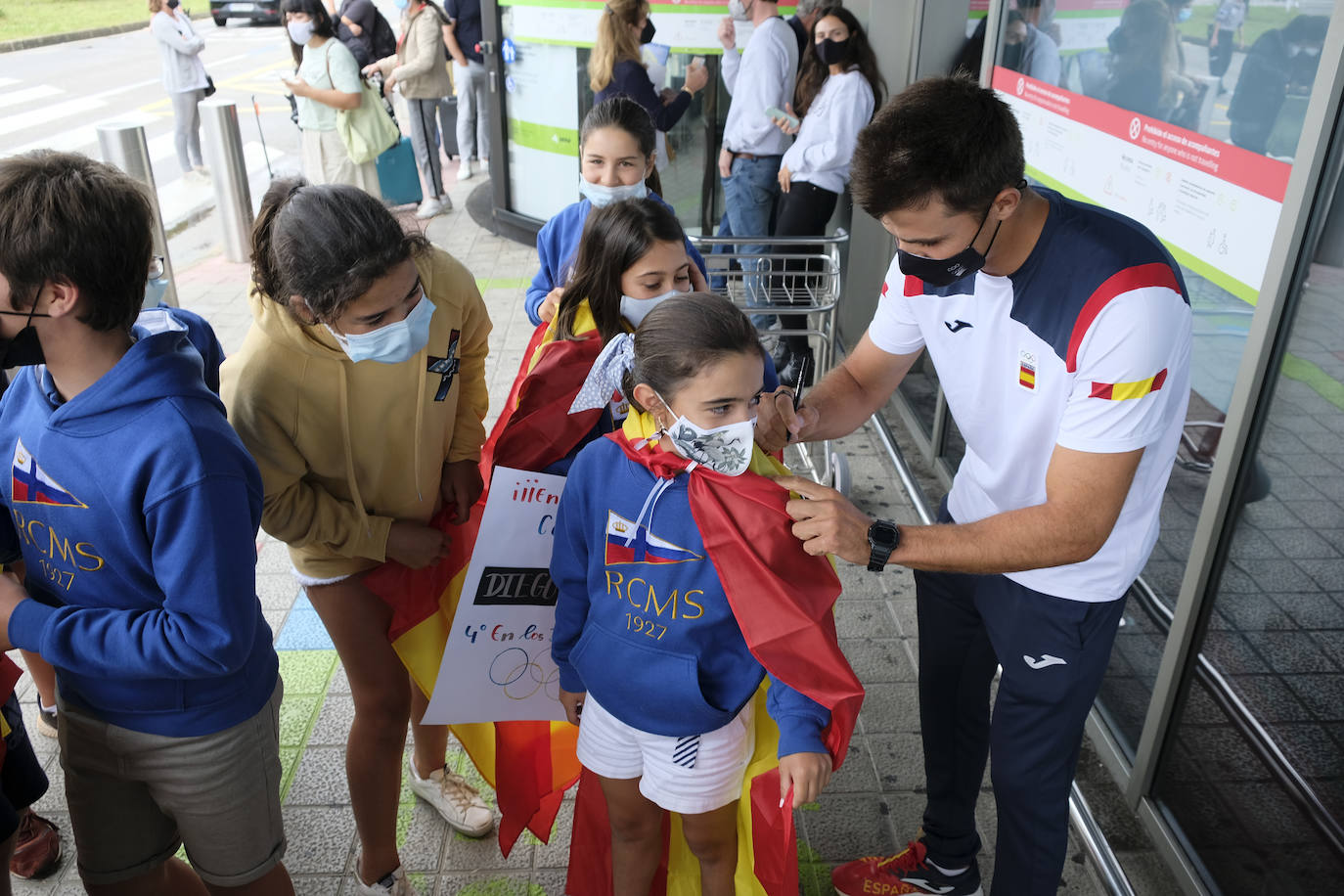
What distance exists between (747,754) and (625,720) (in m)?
0.28

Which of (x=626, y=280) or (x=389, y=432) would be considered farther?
(x=626, y=280)

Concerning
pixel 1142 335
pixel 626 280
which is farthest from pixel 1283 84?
pixel 626 280

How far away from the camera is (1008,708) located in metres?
2.24

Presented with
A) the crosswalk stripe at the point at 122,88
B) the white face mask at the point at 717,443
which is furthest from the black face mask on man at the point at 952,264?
the crosswalk stripe at the point at 122,88

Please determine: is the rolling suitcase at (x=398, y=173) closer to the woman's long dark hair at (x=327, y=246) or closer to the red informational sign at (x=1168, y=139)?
the red informational sign at (x=1168, y=139)

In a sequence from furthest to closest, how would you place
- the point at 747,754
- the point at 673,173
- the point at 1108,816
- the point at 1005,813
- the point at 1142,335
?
the point at 673,173 < the point at 1108,816 < the point at 1005,813 < the point at 747,754 < the point at 1142,335

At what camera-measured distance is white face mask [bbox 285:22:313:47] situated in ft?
23.2

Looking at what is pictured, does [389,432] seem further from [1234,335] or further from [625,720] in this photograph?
[1234,335]

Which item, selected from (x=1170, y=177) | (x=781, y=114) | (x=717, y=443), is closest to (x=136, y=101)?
(x=781, y=114)

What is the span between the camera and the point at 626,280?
251cm

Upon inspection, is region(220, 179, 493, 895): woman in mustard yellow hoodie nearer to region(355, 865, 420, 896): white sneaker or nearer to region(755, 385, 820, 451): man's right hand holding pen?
region(355, 865, 420, 896): white sneaker

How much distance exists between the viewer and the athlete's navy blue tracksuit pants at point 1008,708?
214 centimetres

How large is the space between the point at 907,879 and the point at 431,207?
8233mm

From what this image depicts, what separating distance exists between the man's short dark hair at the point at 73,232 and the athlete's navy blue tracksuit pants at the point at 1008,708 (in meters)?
1.84
